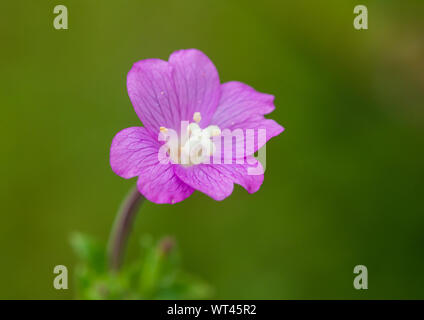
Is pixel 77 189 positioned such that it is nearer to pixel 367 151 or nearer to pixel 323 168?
pixel 323 168

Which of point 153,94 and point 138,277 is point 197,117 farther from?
point 138,277

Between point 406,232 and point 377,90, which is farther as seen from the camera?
point 377,90

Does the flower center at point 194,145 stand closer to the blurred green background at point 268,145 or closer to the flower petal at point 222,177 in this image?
the flower petal at point 222,177

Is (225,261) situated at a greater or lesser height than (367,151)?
lesser

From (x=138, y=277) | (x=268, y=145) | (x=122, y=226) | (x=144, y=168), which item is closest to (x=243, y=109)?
(x=144, y=168)

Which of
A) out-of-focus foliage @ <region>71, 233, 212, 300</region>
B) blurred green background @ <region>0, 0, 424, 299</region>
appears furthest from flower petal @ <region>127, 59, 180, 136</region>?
blurred green background @ <region>0, 0, 424, 299</region>

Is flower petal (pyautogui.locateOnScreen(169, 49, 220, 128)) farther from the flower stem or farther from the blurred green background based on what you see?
the blurred green background
